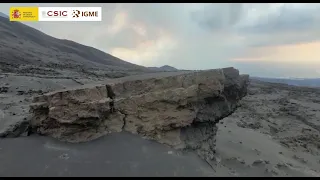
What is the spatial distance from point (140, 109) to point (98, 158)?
39.8 inches

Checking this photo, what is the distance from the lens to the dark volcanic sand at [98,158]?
4.60m

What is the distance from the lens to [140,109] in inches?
209

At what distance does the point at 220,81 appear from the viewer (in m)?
5.90

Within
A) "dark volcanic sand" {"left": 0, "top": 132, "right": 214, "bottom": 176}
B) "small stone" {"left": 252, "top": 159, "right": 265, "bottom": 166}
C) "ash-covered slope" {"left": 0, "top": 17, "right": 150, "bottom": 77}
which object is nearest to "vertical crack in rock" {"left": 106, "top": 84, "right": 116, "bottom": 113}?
"dark volcanic sand" {"left": 0, "top": 132, "right": 214, "bottom": 176}

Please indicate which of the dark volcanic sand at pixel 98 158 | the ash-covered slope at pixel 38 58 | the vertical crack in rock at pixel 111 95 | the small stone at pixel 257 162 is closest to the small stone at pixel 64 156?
the dark volcanic sand at pixel 98 158

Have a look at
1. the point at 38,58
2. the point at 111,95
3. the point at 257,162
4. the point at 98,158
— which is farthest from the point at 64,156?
the point at 38,58

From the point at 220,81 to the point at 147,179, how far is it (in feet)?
7.32

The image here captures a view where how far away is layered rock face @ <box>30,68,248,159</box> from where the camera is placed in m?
5.01

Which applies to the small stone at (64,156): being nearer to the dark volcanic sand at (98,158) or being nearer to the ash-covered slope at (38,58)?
the dark volcanic sand at (98,158)

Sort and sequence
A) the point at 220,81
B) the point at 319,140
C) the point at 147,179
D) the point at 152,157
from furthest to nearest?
the point at 319,140 → the point at 220,81 → the point at 152,157 → the point at 147,179

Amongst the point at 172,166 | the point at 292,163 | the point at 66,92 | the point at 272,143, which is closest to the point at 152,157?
the point at 172,166

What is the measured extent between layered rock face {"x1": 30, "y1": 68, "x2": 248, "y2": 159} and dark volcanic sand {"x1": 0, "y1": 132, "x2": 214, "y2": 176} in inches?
7.0

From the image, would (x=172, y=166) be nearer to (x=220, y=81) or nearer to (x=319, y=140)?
(x=220, y=81)

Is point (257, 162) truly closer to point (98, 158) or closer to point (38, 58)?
point (98, 158)
